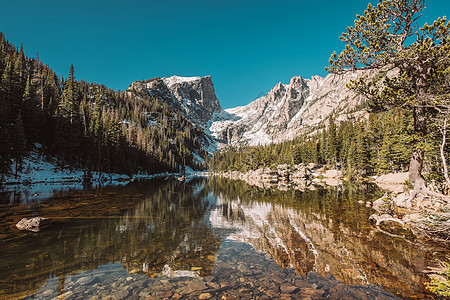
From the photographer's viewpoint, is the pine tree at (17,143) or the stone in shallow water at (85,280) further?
the pine tree at (17,143)

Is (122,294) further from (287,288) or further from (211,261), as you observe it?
(287,288)

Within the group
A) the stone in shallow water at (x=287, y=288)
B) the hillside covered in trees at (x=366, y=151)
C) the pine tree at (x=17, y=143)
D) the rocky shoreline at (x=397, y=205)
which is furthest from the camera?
the pine tree at (x=17, y=143)

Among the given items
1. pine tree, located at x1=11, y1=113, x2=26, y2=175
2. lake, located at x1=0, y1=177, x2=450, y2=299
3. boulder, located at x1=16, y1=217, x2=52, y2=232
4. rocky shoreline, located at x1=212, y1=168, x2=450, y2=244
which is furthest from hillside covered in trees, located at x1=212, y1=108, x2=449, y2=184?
pine tree, located at x1=11, y1=113, x2=26, y2=175

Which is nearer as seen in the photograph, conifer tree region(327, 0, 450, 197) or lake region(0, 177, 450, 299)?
lake region(0, 177, 450, 299)

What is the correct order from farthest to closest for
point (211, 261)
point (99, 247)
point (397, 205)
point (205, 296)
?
point (397, 205), point (99, 247), point (211, 261), point (205, 296)

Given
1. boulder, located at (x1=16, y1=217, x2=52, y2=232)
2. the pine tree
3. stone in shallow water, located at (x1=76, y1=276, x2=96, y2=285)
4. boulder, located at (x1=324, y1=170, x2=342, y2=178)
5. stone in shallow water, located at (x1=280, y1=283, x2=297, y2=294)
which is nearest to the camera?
stone in shallow water, located at (x1=280, y1=283, x2=297, y2=294)

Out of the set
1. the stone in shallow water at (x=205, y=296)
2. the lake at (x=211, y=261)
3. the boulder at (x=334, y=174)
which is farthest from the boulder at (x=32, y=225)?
the boulder at (x=334, y=174)

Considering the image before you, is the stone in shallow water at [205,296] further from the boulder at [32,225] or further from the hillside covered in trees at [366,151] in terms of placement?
the hillside covered in trees at [366,151]

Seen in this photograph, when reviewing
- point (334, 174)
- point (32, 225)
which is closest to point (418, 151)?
point (32, 225)

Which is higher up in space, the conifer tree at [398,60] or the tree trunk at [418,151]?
the conifer tree at [398,60]

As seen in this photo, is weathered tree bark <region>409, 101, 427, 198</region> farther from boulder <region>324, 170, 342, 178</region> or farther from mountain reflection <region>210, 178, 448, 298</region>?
boulder <region>324, 170, 342, 178</region>

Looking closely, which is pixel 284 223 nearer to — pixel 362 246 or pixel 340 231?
pixel 340 231

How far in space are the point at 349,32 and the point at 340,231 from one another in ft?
41.5

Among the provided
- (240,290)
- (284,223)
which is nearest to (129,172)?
(284,223)
